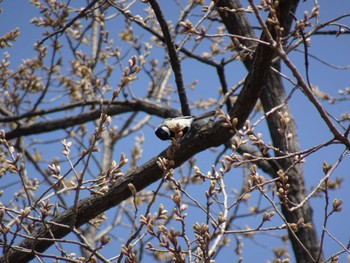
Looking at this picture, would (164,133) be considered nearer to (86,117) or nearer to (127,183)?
(127,183)

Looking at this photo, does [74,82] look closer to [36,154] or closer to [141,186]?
[36,154]

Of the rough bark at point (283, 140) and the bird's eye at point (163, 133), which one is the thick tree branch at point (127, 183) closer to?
the bird's eye at point (163, 133)

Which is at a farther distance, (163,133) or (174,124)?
(163,133)

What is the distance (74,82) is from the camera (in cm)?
584

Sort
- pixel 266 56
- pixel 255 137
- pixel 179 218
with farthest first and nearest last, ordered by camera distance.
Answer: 1. pixel 266 56
2. pixel 255 137
3. pixel 179 218

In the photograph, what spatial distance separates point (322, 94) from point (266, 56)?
4.15 metres

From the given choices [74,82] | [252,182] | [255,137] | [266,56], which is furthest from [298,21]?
[74,82]

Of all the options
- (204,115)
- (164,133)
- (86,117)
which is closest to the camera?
(164,133)

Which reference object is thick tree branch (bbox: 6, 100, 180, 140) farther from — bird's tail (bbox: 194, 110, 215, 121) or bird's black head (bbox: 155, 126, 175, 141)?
bird's black head (bbox: 155, 126, 175, 141)

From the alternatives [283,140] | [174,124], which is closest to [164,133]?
[174,124]

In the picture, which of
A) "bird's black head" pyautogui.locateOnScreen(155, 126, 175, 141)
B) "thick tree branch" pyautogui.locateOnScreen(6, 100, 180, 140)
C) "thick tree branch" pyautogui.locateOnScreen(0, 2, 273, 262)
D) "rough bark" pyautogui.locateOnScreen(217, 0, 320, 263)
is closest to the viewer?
"bird's black head" pyautogui.locateOnScreen(155, 126, 175, 141)

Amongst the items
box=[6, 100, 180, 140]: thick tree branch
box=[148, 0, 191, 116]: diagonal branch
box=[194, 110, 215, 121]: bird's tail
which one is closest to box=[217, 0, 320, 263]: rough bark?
box=[6, 100, 180, 140]: thick tree branch

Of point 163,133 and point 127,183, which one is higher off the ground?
point 163,133

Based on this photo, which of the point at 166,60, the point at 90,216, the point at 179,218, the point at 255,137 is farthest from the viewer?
the point at 166,60
